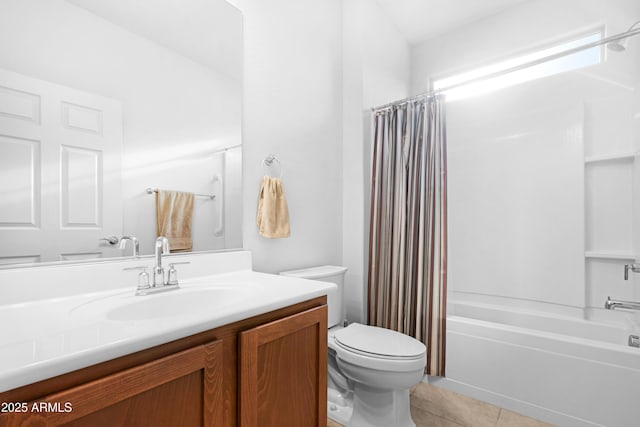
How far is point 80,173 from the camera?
41.7 inches

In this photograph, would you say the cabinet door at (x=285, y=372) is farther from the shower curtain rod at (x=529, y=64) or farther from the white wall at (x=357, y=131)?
the shower curtain rod at (x=529, y=64)

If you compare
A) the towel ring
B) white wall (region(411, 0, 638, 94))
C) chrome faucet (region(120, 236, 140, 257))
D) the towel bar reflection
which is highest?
white wall (region(411, 0, 638, 94))

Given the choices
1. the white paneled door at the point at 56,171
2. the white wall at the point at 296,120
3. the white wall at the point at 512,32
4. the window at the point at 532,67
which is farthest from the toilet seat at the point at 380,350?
the white wall at the point at 512,32

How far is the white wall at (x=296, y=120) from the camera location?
65.9 inches

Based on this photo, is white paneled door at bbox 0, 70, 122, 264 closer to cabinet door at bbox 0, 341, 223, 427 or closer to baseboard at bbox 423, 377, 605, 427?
cabinet door at bbox 0, 341, 223, 427

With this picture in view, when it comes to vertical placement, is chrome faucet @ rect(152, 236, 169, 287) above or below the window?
below

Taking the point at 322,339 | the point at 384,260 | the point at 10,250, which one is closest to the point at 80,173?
the point at 10,250

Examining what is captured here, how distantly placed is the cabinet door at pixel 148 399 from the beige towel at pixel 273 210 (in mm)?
910

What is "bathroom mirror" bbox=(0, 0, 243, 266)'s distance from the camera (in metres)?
0.95

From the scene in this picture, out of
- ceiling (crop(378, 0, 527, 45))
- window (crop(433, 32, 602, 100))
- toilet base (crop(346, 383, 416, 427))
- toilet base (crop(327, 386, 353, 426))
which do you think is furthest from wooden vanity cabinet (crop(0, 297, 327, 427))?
ceiling (crop(378, 0, 527, 45))

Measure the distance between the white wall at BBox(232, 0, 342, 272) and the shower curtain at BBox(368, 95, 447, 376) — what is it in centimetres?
32

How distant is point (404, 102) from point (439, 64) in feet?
3.60

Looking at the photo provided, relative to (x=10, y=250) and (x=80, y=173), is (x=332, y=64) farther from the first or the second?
(x=10, y=250)

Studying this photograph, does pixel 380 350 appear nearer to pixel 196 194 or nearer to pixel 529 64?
pixel 196 194
